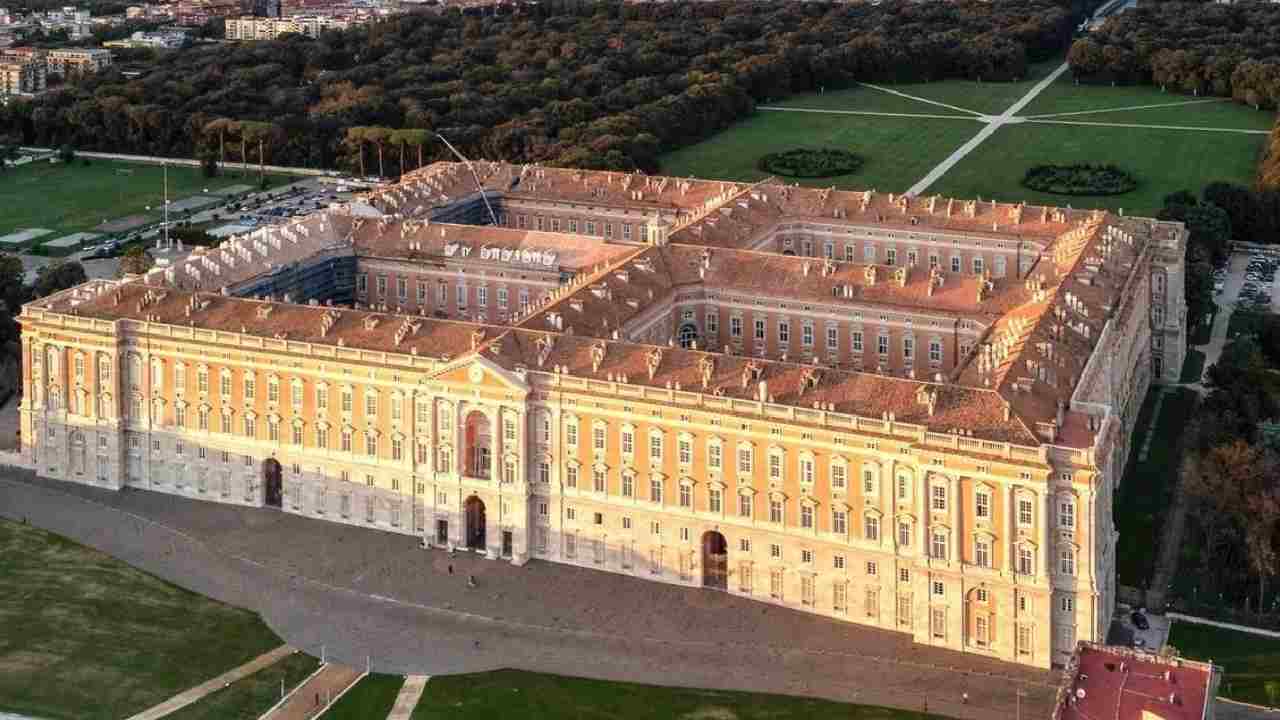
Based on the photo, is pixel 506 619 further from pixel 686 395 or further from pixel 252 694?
pixel 686 395

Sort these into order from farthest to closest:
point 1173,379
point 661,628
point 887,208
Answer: point 887,208 → point 1173,379 → point 661,628

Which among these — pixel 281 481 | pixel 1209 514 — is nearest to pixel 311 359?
pixel 281 481

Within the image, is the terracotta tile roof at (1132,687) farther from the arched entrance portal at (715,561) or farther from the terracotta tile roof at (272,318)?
the terracotta tile roof at (272,318)

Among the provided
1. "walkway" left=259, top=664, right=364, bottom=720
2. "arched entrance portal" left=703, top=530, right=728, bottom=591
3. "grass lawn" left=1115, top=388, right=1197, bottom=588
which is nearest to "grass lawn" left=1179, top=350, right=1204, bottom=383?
"grass lawn" left=1115, top=388, right=1197, bottom=588

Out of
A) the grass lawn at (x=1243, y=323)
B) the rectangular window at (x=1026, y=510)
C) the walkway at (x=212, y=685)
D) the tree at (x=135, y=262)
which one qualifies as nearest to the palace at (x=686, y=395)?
the rectangular window at (x=1026, y=510)

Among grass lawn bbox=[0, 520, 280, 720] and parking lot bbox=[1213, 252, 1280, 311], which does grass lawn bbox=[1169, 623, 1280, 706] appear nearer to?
grass lawn bbox=[0, 520, 280, 720]

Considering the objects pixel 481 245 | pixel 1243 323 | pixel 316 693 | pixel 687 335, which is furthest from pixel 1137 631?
pixel 1243 323

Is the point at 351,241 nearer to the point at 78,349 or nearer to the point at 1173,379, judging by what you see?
the point at 78,349
